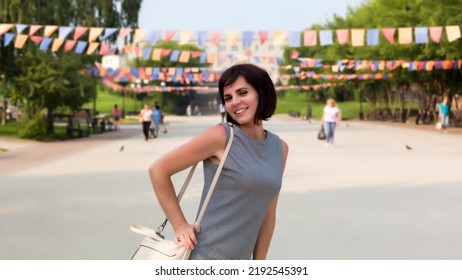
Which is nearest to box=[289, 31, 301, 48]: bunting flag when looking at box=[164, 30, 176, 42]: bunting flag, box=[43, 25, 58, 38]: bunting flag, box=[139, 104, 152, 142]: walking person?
box=[164, 30, 176, 42]: bunting flag

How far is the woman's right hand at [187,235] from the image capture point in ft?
9.35

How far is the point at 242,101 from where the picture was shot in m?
3.06

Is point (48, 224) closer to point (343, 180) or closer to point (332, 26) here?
point (343, 180)

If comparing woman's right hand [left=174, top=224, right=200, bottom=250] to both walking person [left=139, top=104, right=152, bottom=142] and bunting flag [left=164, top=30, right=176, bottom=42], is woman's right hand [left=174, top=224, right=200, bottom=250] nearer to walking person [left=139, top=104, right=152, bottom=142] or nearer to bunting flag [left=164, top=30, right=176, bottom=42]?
bunting flag [left=164, top=30, right=176, bottom=42]

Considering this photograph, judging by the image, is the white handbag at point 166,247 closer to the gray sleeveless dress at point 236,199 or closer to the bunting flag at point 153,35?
the gray sleeveless dress at point 236,199

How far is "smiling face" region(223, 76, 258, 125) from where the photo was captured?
3.06m

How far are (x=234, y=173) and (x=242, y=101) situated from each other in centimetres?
32

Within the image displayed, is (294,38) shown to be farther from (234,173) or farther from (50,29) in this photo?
(234,173)

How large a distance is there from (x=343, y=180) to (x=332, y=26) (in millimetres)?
55027

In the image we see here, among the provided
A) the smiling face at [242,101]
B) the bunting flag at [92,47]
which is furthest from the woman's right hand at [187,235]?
the bunting flag at [92,47]

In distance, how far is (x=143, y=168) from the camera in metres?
16.8

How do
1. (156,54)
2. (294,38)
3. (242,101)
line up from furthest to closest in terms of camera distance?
(156,54), (294,38), (242,101)

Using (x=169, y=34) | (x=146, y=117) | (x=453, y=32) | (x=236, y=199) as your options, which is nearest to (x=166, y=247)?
(x=236, y=199)
